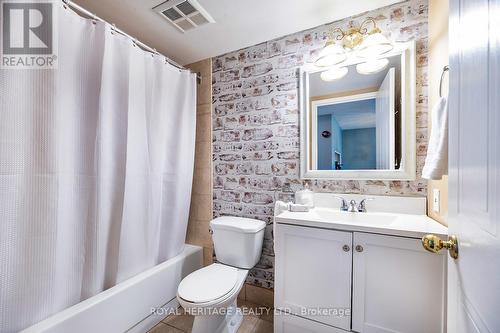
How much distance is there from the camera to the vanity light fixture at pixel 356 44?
135cm

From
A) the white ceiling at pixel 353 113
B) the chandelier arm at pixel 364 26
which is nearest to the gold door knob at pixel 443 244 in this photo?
the white ceiling at pixel 353 113

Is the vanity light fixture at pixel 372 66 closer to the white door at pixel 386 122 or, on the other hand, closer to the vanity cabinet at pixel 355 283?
the white door at pixel 386 122

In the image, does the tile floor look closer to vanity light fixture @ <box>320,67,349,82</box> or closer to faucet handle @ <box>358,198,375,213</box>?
faucet handle @ <box>358,198,375,213</box>

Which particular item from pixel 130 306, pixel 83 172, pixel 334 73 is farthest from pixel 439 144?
pixel 130 306

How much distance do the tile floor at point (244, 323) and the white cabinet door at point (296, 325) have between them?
31 cm

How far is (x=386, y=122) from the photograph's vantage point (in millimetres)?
1419

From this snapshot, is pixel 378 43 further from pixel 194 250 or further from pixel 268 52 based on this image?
pixel 194 250

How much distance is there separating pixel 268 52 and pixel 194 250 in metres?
1.87

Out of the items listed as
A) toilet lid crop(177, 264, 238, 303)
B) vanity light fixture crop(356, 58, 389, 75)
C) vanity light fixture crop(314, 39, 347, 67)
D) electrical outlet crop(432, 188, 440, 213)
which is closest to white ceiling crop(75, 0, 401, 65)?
vanity light fixture crop(314, 39, 347, 67)

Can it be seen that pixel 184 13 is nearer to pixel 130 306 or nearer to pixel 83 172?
pixel 83 172

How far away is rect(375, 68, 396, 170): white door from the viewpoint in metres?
1.40

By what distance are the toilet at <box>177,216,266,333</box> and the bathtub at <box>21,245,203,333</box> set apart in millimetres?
327

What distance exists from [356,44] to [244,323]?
2155mm

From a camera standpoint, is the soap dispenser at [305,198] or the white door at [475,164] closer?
the white door at [475,164]
